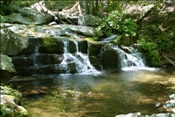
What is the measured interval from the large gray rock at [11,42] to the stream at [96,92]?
113 centimetres

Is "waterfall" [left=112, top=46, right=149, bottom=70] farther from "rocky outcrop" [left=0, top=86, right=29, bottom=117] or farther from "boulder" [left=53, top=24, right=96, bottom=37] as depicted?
"rocky outcrop" [left=0, top=86, right=29, bottom=117]

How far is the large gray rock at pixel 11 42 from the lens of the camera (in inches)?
384

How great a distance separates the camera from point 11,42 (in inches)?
403

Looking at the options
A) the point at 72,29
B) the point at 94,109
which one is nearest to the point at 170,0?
the point at 72,29

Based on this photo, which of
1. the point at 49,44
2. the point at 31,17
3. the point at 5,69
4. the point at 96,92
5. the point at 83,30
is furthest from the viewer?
the point at 31,17

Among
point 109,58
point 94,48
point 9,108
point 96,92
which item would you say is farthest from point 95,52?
point 9,108

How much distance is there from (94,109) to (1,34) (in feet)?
15.0

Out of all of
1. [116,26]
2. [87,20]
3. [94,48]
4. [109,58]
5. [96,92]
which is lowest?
[96,92]

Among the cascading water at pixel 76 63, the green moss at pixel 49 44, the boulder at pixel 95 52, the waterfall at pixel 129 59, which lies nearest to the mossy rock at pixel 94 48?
the boulder at pixel 95 52

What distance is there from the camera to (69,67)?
11523 mm

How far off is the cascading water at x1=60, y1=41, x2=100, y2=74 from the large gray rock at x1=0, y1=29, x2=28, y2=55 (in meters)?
1.73

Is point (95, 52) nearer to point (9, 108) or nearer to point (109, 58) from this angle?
point (109, 58)

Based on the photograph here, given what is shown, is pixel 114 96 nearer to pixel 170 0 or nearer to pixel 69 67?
pixel 69 67

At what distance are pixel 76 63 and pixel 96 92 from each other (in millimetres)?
3612
